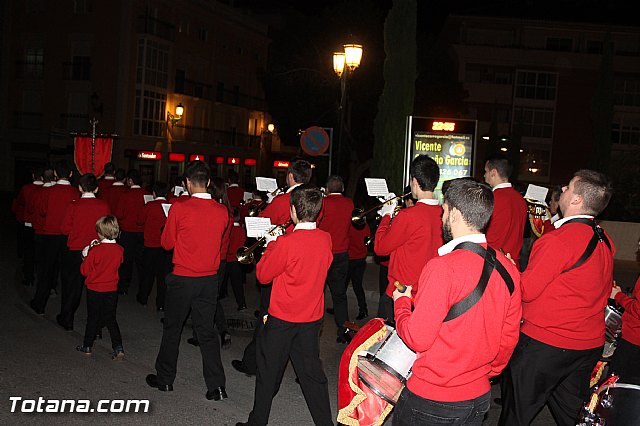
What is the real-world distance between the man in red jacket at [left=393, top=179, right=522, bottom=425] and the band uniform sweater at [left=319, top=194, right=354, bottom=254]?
540cm

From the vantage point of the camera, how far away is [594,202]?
447 cm

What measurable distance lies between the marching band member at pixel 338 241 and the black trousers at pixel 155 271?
2679mm

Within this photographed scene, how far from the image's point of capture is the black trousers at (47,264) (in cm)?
907

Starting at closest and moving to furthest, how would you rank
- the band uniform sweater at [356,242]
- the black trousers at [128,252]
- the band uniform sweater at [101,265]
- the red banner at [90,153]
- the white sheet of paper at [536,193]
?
1. the band uniform sweater at [101,265]
2. the white sheet of paper at [536,193]
3. the band uniform sweater at [356,242]
4. the black trousers at [128,252]
5. the red banner at [90,153]

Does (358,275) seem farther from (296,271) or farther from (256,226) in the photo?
(296,271)

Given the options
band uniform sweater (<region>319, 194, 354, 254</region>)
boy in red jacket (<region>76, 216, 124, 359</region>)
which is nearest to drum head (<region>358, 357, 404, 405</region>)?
boy in red jacket (<region>76, 216, 124, 359</region>)

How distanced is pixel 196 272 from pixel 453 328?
3343mm

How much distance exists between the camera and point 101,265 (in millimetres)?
7207

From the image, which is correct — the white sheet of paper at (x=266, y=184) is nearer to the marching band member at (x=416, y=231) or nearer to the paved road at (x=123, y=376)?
the paved road at (x=123, y=376)

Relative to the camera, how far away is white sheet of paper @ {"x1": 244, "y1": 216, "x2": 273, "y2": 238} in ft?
18.9

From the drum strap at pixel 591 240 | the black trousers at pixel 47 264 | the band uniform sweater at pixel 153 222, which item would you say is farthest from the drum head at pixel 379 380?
the band uniform sweater at pixel 153 222

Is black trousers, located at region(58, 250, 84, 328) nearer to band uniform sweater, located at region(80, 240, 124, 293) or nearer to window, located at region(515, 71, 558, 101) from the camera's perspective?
band uniform sweater, located at region(80, 240, 124, 293)

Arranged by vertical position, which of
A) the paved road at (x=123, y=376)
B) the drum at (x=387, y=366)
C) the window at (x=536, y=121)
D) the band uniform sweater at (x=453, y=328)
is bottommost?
the paved road at (x=123, y=376)

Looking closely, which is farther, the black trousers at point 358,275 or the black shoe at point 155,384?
the black trousers at point 358,275
